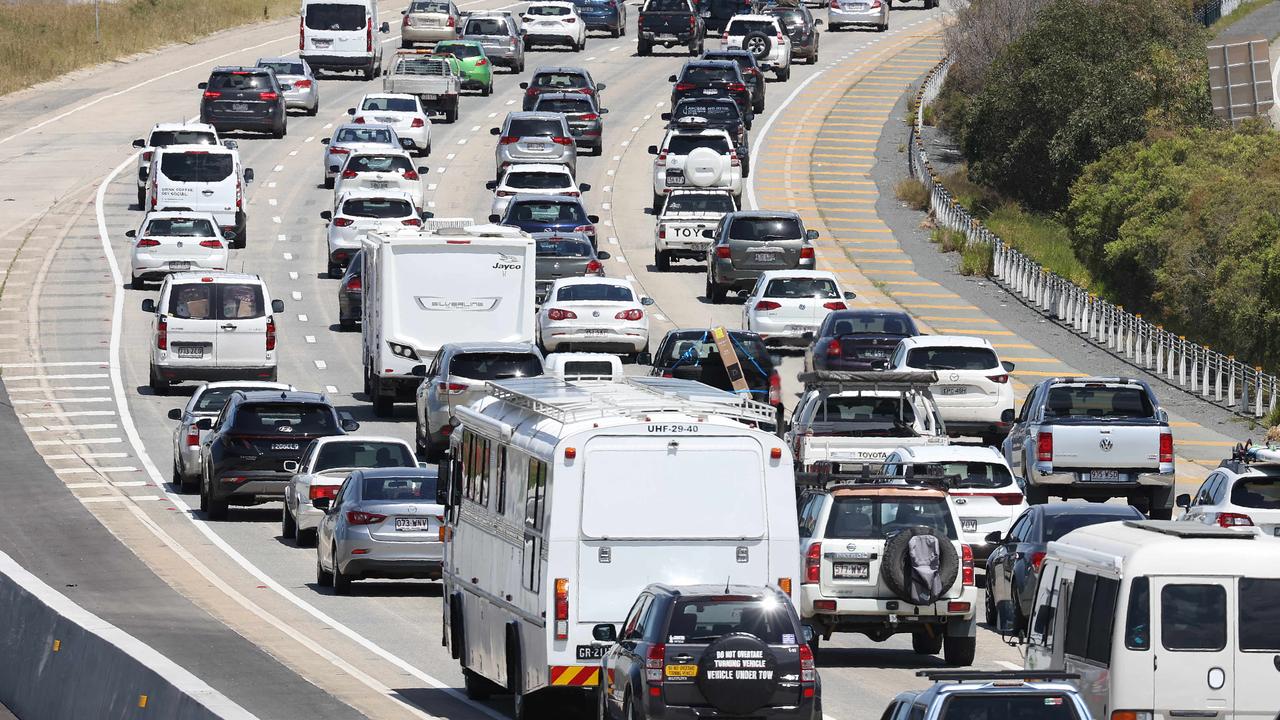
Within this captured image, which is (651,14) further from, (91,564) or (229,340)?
(91,564)

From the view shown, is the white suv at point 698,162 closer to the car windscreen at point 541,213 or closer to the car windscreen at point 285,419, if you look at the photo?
the car windscreen at point 541,213

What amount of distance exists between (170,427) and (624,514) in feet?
77.2

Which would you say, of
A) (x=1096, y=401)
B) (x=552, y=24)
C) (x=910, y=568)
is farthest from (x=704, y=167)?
(x=910, y=568)

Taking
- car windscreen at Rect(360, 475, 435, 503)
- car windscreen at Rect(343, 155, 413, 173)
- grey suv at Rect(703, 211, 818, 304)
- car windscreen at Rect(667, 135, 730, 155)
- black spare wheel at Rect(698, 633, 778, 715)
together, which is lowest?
car windscreen at Rect(360, 475, 435, 503)

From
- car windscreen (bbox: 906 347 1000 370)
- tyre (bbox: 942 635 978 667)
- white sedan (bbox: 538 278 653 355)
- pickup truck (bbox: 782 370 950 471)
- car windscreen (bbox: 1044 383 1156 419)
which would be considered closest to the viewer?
tyre (bbox: 942 635 978 667)

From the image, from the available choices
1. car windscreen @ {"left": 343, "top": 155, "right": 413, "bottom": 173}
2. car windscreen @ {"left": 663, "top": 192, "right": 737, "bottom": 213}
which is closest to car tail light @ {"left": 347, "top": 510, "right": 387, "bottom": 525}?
car windscreen @ {"left": 663, "top": 192, "right": 737, "bottom": 213}

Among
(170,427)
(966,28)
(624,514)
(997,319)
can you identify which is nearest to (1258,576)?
(624,514)

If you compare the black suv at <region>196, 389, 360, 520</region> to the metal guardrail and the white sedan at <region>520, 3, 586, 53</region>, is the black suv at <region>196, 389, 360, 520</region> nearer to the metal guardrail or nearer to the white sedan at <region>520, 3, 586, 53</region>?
the metal guardrail

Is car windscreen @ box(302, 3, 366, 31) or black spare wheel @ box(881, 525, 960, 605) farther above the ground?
car windscreen @ box(302, 3, 366, 31)

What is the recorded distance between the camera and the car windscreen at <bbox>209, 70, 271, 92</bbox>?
64625 mm

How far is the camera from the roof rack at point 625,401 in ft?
58.5

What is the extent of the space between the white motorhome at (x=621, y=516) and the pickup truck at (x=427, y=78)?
51483 mm

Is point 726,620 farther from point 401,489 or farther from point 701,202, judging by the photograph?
point 701,202

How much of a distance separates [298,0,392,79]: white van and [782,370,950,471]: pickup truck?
44.6 m
